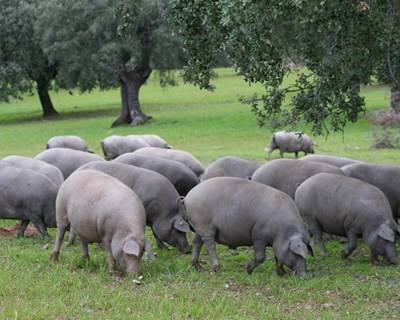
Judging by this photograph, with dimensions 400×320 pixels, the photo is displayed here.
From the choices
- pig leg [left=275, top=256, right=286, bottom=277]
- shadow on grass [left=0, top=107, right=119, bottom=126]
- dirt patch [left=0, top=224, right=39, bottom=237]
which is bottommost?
shadow on grass [left=0, top=107, right=119, bottom=126]

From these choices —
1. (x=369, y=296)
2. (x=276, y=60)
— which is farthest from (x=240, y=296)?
(x=276, y=60)

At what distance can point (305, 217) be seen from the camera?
11.2 m

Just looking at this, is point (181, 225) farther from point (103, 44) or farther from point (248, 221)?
point (103, 44)

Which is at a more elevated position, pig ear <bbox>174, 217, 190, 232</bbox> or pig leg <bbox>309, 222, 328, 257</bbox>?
pig ear <bbox>174, 217, 190, 232</bbox>

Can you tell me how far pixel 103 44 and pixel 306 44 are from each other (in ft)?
84.1

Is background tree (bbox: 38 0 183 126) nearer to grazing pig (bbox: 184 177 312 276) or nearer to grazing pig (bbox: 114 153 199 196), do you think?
grazing pig (bbox: 114 153 199 196)

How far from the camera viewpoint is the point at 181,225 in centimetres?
1091

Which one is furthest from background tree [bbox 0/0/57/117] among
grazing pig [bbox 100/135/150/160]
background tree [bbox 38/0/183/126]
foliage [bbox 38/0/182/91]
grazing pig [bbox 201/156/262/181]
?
grazing pig [bbox 201/156/262/181]

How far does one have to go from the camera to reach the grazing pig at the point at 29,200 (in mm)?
11805

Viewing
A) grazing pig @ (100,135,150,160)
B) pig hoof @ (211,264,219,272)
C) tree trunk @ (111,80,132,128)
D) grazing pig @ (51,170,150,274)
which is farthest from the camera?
tree trunk @ (111,80,132,128)

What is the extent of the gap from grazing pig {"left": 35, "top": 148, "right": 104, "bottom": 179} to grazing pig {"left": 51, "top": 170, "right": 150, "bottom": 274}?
174 inches

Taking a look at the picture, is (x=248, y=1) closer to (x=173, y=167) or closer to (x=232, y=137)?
(x=173, y=167)

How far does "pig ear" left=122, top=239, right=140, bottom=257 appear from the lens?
9105 mm

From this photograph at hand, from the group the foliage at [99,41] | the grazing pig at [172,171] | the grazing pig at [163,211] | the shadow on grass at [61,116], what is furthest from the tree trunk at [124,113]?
the grazing pig at [163,211]
